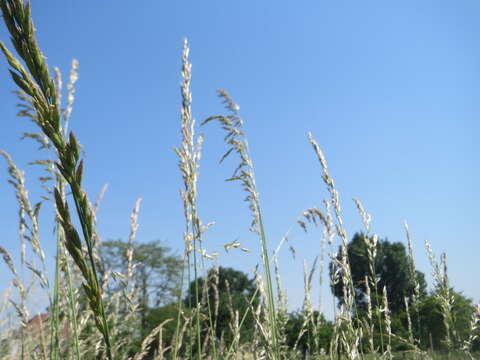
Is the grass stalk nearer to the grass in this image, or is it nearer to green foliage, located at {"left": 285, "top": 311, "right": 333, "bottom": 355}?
the grass

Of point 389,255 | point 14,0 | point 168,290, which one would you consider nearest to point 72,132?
point 14,0

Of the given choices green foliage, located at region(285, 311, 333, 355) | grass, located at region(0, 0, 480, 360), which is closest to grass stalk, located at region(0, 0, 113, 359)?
grass, located at region(0, 0, 480, 360)

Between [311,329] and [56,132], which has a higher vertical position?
[56,132]

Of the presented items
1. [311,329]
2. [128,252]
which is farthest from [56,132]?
[311,329]

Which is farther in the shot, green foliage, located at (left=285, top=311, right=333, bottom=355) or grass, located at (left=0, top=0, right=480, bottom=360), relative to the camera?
green foliage, located at (left=285, top=311, right=333, bottom=355)

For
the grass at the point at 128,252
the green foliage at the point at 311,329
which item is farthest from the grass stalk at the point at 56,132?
the green foliage at the point at 311,329

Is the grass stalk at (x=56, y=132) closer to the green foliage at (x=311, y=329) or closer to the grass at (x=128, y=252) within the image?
the grass at (x=128, y=252)

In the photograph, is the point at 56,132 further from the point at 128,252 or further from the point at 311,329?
the point at 311,329

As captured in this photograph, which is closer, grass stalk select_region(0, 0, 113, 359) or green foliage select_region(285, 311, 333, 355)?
grass stalk select_region(0, 0, 113, 359)

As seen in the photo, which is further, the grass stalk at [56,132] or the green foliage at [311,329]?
the green foliage at [311,329]

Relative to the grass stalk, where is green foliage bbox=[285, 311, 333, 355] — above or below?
below

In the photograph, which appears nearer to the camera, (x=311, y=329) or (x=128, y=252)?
(x=128, y=252)

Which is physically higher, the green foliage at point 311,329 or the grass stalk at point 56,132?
the grass stalk at point 56,132

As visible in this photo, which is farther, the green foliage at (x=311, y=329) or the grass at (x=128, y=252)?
the green foliage at (x=311, y=329)
